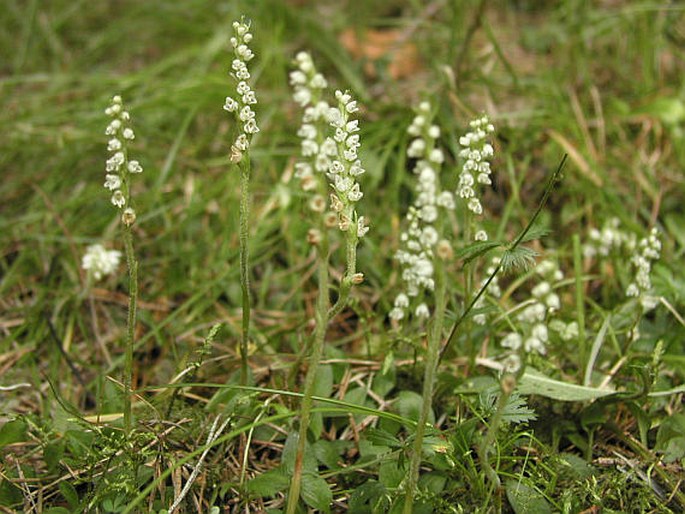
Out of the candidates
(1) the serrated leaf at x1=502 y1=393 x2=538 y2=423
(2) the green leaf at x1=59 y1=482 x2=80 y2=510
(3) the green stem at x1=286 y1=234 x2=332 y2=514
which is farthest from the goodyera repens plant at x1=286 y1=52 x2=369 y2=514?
(2) the green leaf at x1=59 y1=482 x2=80 y2=510

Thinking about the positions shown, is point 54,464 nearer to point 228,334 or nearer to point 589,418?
point 228,334

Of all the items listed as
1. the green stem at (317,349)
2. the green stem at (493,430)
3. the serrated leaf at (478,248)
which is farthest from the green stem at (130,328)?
the green stem at (493,430)

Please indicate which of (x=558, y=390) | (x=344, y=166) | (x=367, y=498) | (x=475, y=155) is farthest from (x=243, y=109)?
(x=558, y=390)

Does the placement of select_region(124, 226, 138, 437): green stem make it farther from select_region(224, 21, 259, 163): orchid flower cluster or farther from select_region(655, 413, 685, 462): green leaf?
select_region(655, 413, 685, 462): green leaf

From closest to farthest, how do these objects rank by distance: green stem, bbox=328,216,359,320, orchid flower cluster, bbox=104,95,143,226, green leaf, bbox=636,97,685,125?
orchid flower cluster, bbox=104,95,143,226, green stem, bbox=328,216,359,320, green leaf, bbox=636,97,685,125

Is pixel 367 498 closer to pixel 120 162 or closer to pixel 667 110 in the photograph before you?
pixel 120 162
